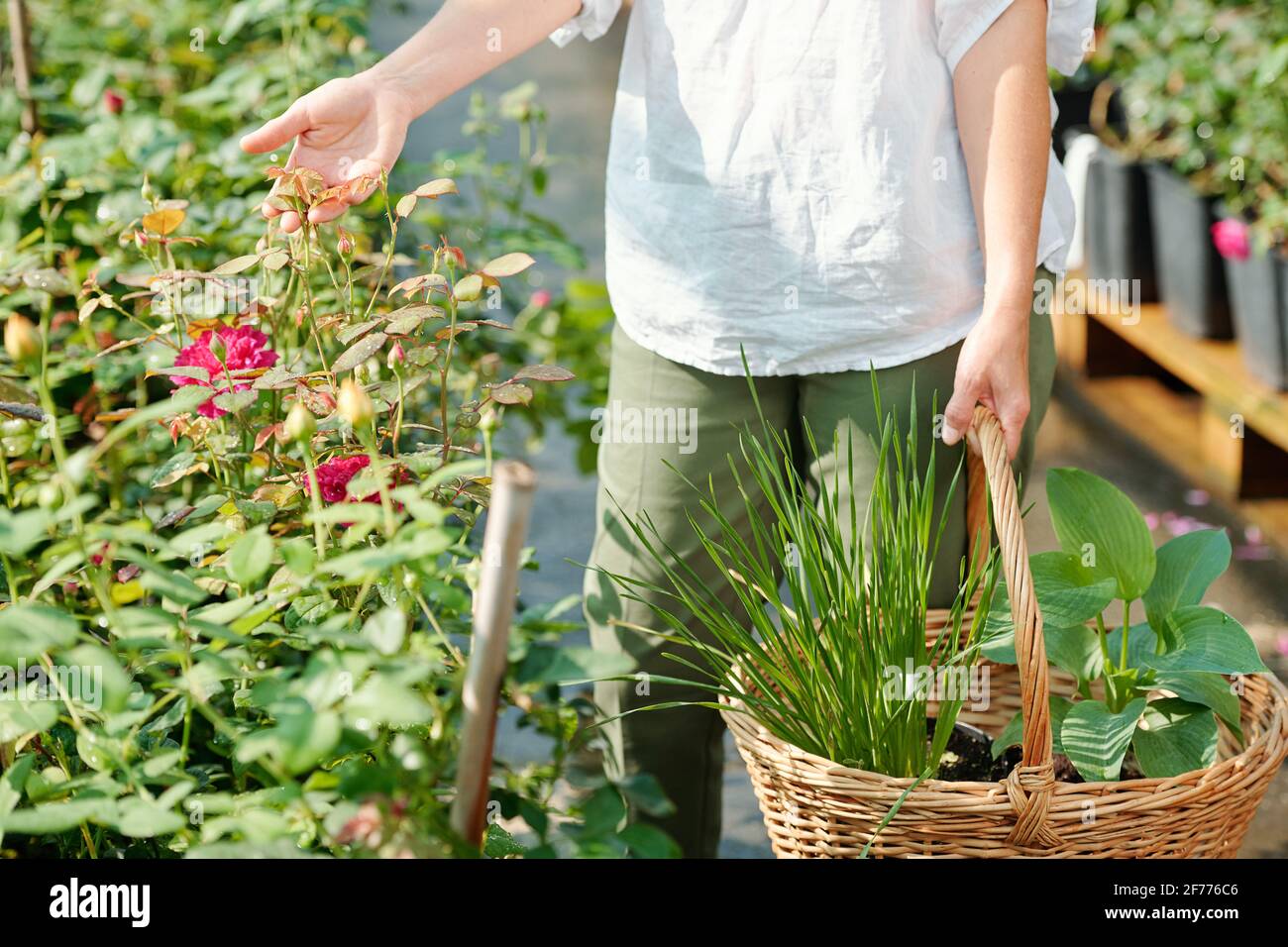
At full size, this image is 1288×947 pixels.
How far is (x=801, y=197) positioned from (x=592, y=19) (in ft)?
0.87

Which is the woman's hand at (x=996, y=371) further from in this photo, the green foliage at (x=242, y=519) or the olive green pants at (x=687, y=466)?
the green foliage at (x=242, y=519)

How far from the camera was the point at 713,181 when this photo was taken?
46.4 inches

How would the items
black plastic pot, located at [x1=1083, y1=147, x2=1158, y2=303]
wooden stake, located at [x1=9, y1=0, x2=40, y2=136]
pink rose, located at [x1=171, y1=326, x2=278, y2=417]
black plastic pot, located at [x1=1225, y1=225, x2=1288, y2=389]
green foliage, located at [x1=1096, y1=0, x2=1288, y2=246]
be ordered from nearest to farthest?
pink rose, located at [x1=171, y1=326, x2=278, y2=417] < wooden stake, located at [x1=9, y1=0, x2=40, y2=136] < black plastic pot, located at [x1=1225, y1=225, x2=1288, y2=389] < green foliage, located at [x1=1096, y1=0, x2=1288, y2=246] < black plastic pot, located at [x1=1083, y1=147, x2=1158, y2=303]

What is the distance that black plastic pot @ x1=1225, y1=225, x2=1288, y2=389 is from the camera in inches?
91.1

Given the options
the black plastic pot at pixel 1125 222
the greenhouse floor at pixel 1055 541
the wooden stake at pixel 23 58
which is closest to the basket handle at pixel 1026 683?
the greenhouse floor at pixel 1055 541

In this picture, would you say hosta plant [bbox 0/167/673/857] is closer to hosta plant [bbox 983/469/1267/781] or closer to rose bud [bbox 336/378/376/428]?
rose bud [bbox 336/378/376/428]

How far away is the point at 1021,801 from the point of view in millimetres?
842

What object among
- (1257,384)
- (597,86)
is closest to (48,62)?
(1257,384)

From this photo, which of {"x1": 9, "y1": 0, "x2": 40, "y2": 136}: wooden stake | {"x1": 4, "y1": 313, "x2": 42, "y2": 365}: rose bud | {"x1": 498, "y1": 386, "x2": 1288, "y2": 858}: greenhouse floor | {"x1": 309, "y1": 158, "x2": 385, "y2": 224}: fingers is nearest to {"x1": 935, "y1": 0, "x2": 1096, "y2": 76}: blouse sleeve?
{"x1": 309, "y1": 158, "x2": 385, "y2": 224}: fingers

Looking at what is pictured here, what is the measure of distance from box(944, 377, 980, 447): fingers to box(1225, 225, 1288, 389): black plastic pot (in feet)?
4.93

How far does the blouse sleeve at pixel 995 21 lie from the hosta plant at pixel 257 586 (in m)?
0.43

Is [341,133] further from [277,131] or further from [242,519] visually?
[242,519]

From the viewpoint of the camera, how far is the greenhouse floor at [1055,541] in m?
1.82
